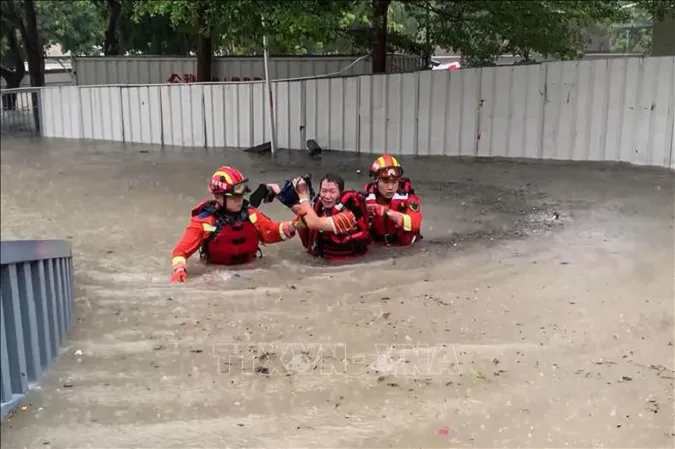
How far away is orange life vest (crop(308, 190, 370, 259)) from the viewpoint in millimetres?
6699

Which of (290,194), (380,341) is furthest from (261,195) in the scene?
(380,341)

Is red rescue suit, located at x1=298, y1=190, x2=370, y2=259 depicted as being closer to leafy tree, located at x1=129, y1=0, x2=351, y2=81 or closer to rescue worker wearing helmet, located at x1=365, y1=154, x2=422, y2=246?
rescue worker wearing helmet, located at x1=365, y1=154, x2=422, y2=246

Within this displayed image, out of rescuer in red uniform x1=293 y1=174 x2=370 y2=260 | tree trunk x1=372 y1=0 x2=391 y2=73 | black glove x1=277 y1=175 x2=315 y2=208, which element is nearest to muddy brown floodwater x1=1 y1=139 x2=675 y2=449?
rescuer in red uniform x1=293 y1=174 x2=370 y2=260

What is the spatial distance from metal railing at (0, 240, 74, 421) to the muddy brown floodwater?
0.10 metres

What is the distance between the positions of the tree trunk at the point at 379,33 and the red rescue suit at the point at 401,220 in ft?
24.9

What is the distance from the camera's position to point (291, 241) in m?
7.77

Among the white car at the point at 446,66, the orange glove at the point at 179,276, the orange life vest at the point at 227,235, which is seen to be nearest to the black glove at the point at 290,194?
the orange life vest at the point at 227,235

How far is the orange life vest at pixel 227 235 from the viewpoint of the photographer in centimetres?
644

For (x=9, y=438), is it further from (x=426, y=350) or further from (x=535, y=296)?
(x=535, y=296)

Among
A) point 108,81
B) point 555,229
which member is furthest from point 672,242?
point 108,81

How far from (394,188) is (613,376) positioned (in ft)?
10.9

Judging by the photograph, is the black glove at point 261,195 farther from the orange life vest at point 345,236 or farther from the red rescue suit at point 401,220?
the red rescue suit at point 401,220

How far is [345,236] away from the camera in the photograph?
22.2 ft

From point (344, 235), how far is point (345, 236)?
0.02 metres
